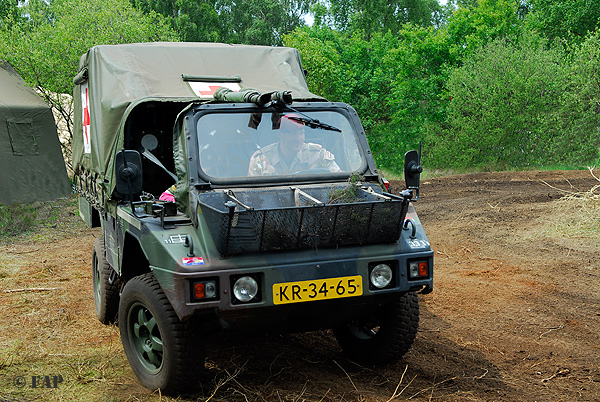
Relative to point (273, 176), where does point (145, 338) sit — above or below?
below

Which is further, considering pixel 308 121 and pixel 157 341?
pixel 308 121

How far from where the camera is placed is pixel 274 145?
17.4ft

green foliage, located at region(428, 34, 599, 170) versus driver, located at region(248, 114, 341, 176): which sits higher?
driver, located at region(248, 114, 341, 176)

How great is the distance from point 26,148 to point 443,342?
12.9 m

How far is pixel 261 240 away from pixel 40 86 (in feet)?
49.9

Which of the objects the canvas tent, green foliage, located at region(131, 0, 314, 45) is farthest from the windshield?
green foliage, located at region(131, 0, 314, 45)

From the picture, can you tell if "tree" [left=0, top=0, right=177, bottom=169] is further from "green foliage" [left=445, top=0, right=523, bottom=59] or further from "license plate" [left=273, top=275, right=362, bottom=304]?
"green foliage" [left=445, top=0, right=523, bottom=59]

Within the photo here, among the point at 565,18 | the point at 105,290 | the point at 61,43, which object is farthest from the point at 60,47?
the point at 565,18

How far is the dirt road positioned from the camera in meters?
4.84

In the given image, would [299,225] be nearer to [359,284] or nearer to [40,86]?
[359,284]

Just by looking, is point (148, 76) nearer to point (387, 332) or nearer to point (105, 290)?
point (105, 290)

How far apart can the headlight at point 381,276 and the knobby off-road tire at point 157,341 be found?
1222 mm

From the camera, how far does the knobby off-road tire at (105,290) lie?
6543 mm

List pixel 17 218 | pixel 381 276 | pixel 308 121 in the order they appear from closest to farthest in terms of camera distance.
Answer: pixel 381 276 < pixel 308 121 < pixel 17 218
